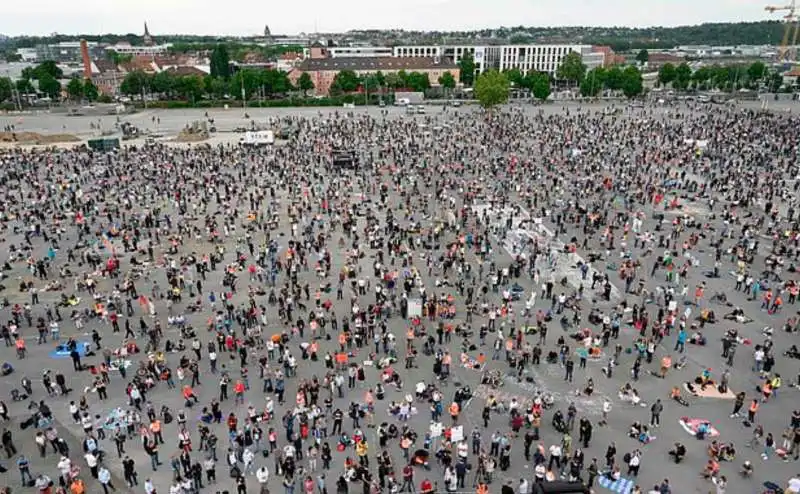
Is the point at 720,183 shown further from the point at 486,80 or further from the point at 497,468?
the point at 486,80

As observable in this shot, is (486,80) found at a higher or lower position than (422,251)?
higher

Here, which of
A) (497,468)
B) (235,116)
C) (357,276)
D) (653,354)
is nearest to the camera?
(497,468)

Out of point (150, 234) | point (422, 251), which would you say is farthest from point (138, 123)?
point (422, 251)

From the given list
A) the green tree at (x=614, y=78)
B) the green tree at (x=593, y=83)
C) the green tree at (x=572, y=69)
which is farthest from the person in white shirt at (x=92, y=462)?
the green tree at (x=572, y=69)

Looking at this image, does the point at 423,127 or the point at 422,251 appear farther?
the point at 423,127

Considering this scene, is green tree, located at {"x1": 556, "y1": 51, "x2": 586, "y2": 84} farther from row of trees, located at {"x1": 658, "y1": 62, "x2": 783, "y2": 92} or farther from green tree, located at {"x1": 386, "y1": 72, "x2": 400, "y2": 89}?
green tree, located at {"x1": 386, "y1": 72, "x2": 400, "y2": 89}

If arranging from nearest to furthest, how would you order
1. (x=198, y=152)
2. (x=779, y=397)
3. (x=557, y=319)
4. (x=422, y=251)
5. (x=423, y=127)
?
1. (x=779, y=397)
2. (x=557, y=319)
3. (x=422, y=251)
4. (x=198, y=152)
5. (x=423, y=127)

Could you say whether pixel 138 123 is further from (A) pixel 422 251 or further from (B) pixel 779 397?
(B) pixel 779 397
